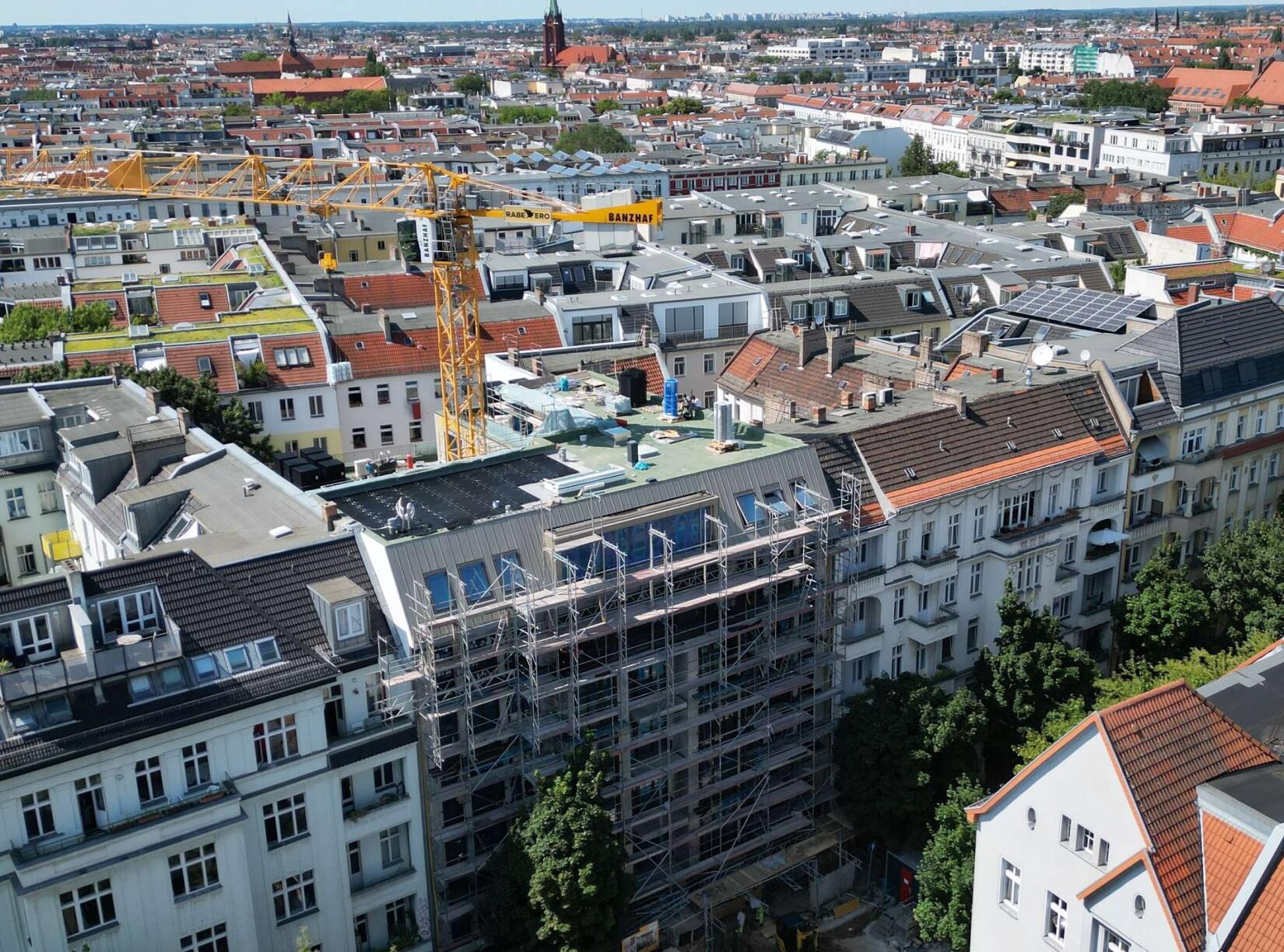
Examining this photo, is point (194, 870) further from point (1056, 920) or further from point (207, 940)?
point (1056, 920)

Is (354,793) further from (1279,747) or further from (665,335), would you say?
(665,335)

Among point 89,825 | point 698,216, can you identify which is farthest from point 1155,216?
point 89,825

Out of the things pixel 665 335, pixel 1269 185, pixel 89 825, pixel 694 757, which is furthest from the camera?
pixel 1269 185

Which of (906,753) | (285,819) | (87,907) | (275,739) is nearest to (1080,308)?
(906,753)

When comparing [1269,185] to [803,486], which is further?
[1269,185]

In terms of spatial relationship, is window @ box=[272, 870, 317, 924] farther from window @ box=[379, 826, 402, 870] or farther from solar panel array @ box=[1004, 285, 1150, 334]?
solar panel array @ box=[1004, 285, 1150, 334]

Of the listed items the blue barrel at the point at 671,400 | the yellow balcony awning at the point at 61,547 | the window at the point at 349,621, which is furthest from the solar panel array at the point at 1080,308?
the yellow balcony awning at the point at 61,547
